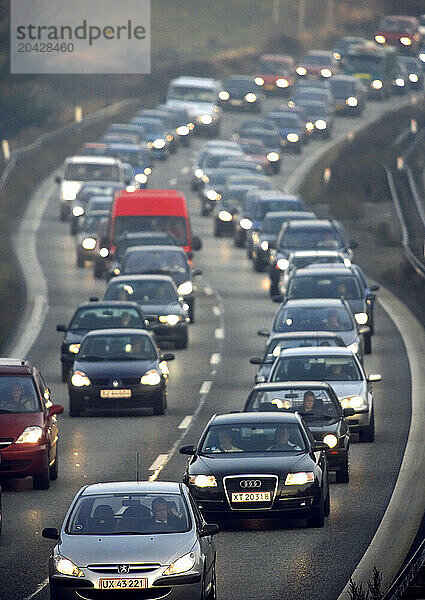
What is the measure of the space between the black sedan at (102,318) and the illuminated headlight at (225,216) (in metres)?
24.5

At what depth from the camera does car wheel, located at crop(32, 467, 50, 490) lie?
74.5ft

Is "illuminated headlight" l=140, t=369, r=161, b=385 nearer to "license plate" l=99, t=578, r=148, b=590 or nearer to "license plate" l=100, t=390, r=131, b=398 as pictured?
"license plate" l=100, t=390, r=131, b=398

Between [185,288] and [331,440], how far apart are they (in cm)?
1929

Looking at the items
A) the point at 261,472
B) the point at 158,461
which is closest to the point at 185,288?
the point at 158,461

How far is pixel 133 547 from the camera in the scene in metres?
15.3

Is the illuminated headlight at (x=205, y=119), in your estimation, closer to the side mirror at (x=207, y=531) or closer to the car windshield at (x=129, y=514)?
the car windshield at (x=129, y=514)

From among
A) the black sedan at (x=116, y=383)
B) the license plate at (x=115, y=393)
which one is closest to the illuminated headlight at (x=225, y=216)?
the black sedan at (x=116, y=383)

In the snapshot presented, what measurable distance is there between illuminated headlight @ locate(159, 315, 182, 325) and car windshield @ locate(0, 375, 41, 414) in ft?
47.5

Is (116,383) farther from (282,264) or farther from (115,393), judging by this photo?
(282,264)

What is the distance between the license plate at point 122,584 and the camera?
589 inches

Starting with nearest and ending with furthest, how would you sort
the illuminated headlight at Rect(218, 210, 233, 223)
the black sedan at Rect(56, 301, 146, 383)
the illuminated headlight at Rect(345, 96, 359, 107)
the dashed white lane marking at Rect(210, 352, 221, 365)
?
the black sedan at Rect(56, 301, 146, 383), the dashed white lane marking at Rect(210, 352, 221, 365), the illuminated headlight at Rect(218, 210, 233, 223), the illuminated headlight at Rect(345, 96, 359, 107)

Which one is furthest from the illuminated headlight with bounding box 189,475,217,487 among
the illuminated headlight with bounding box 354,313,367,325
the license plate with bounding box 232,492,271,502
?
the illuminated headlight with bounding box 354,313,367,325

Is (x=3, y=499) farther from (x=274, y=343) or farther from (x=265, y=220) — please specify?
(x=265, y=220)

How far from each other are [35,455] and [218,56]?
111 meters
